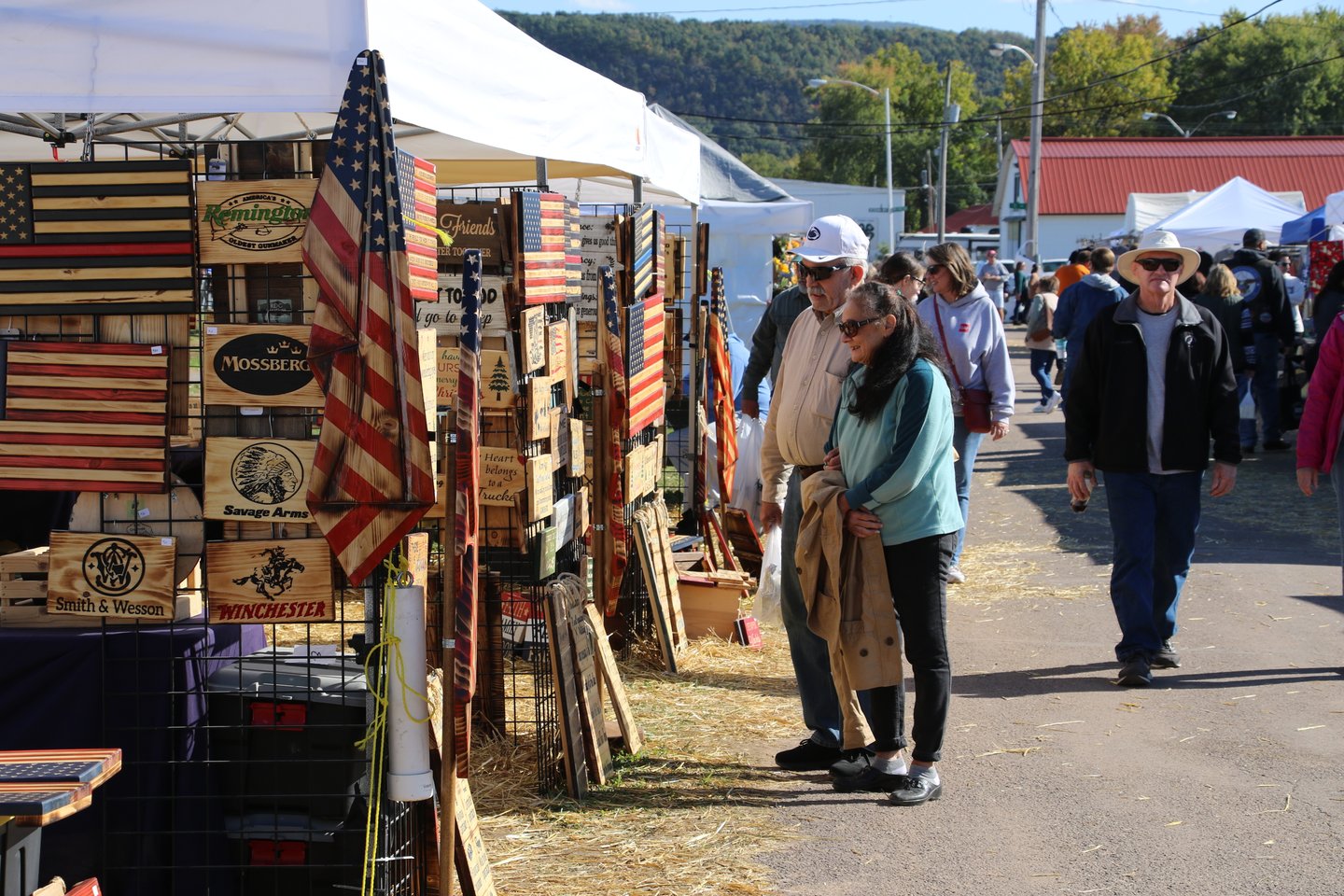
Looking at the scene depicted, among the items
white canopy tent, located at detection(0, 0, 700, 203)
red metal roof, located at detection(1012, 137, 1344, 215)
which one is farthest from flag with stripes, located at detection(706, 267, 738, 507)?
red metal roof, located at detection(1012, 137, 1344, 215)

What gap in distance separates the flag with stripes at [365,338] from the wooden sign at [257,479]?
0.21 m

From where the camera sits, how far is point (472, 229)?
577cm

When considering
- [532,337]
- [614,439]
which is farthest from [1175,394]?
[532,337]

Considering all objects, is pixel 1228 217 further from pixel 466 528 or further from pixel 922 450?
pixel 466 528

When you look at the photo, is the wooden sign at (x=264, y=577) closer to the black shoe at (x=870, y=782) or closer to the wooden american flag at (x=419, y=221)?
the wooden american flag at (x=419, y=221)

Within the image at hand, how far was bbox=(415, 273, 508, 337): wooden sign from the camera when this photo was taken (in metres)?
5.69

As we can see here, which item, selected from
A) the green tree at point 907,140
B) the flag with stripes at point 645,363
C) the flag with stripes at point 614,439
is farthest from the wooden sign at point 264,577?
the green tree at point 907,140

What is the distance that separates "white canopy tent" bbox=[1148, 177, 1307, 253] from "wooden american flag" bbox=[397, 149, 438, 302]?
71.1 feet

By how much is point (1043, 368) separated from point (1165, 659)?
1302cm

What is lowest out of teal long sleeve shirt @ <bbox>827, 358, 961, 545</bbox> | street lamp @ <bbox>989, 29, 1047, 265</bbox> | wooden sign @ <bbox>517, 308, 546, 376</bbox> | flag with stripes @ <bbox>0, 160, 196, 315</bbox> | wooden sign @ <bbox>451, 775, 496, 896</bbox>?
wooden sign @ <bbox>451, 775, 496, 896</bbox>

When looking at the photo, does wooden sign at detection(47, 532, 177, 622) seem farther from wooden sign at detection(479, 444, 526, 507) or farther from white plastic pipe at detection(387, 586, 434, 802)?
wooden sign at detection(479, 444, 526, 507)

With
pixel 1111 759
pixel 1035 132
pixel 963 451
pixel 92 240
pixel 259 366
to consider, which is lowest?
pixel 1111 759

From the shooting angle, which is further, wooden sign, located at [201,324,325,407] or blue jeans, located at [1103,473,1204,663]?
blue jeans, located at [1103,473,1204,663]

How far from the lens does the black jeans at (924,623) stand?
17.0 ft
